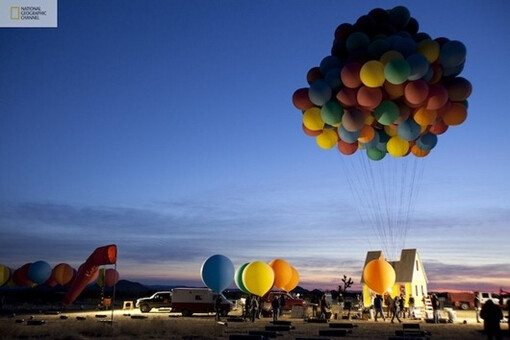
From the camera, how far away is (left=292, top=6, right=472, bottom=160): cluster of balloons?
62.1 ft

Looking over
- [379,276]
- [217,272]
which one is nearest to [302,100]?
[379,276]

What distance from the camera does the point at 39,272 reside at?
58.7 meters

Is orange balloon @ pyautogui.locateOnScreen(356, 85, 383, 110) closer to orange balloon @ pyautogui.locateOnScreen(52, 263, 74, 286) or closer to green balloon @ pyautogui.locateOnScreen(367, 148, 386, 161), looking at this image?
green balloon @ pyautogui.locateOnScreen(367, 148, 386, 161)

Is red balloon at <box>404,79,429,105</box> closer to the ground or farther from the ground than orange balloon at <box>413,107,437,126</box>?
farther from the ground

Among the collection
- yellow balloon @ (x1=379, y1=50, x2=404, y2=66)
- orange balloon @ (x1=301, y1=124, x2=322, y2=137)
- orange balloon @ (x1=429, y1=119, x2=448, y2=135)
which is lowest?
orange balloon @ (x1=429, y1=119, x2=448, y2=135)

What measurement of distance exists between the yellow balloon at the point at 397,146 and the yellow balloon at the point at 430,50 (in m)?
3.73

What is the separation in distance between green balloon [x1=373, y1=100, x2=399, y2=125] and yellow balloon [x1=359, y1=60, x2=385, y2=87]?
1.15 metres

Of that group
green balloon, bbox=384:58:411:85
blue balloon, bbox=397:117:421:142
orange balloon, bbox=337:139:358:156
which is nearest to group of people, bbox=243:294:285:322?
orange balloon, bbox=337:139:358:156

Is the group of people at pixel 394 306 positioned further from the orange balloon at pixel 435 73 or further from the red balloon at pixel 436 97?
the orange balloon at pixel 435 73

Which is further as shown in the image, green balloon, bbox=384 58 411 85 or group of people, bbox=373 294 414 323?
group of people, bbox=373 294 414 323

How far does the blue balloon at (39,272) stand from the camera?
192 feet

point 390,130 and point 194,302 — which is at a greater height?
point 390,130

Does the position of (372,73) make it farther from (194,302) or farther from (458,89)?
(194,302)

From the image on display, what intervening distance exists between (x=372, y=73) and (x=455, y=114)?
13.9 ft
